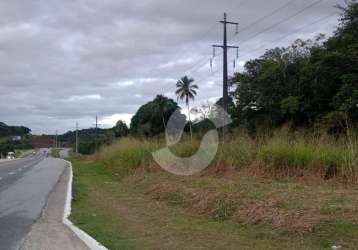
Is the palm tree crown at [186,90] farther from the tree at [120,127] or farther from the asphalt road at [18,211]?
the asphalt road at [18,211]

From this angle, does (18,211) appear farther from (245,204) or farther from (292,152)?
(292,152)

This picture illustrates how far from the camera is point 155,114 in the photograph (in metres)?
100

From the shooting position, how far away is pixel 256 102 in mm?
56281

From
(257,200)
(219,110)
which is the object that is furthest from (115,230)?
(219,110)

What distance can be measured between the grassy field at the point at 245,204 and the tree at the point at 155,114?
75.7 meters

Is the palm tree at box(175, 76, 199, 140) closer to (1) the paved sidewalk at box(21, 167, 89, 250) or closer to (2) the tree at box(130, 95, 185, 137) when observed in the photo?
(2) the tree at box(130, 95, 185, 137)

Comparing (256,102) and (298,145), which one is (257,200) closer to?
(298,145)

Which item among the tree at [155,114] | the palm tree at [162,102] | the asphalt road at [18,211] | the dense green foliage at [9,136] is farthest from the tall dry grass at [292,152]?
the dense green foliage at [9,136]

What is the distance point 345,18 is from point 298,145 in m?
29.9

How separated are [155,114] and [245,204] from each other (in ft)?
292

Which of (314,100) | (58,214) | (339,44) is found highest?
(339,44)

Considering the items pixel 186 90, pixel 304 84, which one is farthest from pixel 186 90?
pixel 304 84

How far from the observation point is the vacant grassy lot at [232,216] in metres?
8.72

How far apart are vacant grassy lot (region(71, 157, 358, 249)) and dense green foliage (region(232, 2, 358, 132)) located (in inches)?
783
